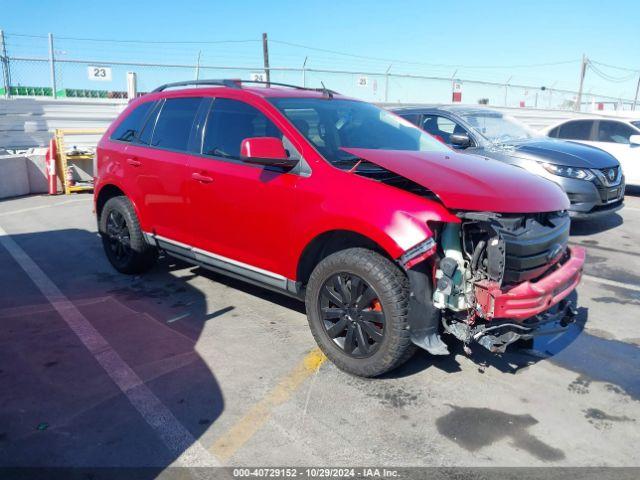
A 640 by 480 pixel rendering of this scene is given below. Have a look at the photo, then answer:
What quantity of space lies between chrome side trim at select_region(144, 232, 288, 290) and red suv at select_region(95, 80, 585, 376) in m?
0.01

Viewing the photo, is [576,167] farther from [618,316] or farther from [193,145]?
[193,145]

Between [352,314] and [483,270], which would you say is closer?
[483,270]

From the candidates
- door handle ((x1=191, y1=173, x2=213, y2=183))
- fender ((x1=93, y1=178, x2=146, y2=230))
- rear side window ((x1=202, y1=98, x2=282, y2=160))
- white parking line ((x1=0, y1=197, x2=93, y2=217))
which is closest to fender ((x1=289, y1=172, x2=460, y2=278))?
rear side window ((x1=202, y1=98, x2=282, y2=160))

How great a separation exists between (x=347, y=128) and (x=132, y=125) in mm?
2481

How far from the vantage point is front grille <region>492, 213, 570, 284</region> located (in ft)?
10.2

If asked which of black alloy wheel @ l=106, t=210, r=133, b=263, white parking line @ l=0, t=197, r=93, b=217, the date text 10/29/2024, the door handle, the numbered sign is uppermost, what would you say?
the numbered sign

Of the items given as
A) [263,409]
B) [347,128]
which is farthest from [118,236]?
[263,409]

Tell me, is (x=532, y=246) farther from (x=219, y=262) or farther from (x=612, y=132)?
(x=612, y=132)

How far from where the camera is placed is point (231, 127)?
4.34 meters

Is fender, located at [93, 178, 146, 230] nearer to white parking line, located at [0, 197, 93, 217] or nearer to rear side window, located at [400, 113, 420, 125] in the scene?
white parking line, located at [0, 197, 93, 217]

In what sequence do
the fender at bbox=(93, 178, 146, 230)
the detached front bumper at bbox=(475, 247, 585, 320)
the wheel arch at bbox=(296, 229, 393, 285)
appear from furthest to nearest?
the fender at bbox=(93, 178, 146, 230) → the wheel arch at bbox=(296, 229, 393, 285) → the detached front bumper at bbox=(475, 247, 585, 320)

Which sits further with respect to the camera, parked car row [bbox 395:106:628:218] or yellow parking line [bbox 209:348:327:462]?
parked car row [bbox 395:106:628:218]

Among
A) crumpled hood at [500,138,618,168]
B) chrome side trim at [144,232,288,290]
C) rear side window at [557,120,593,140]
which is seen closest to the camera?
chrome side trim at [144,232,288,290]

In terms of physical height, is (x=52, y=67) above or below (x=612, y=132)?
above
